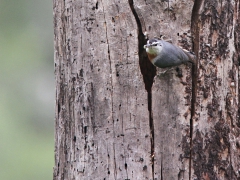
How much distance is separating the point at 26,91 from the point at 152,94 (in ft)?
32.0

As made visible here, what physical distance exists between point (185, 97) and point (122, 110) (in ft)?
1.28

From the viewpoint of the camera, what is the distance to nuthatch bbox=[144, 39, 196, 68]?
3.21m

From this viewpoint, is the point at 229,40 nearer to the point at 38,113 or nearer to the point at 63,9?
the point at 63,9

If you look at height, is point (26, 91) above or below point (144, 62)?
below

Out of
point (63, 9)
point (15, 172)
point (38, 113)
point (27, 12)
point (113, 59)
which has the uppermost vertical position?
point (27, 12)

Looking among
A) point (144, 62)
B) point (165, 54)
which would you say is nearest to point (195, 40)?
point (165, 54)

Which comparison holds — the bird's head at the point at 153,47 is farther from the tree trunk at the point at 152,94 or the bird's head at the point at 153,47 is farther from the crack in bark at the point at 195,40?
the crack in bark at the point at 195,40

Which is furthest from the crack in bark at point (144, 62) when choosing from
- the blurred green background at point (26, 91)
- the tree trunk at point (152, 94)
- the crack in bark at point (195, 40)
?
the blurred green background at point (26, 91)

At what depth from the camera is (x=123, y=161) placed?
3297 millimetres

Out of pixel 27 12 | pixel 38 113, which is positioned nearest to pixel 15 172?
pixel 38 113

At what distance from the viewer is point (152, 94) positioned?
3.31 metres

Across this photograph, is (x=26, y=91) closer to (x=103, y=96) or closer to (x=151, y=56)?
(x=103, y=96)

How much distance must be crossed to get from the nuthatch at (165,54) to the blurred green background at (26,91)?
25.2 ft

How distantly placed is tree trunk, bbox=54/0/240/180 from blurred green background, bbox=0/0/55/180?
7423 mm
